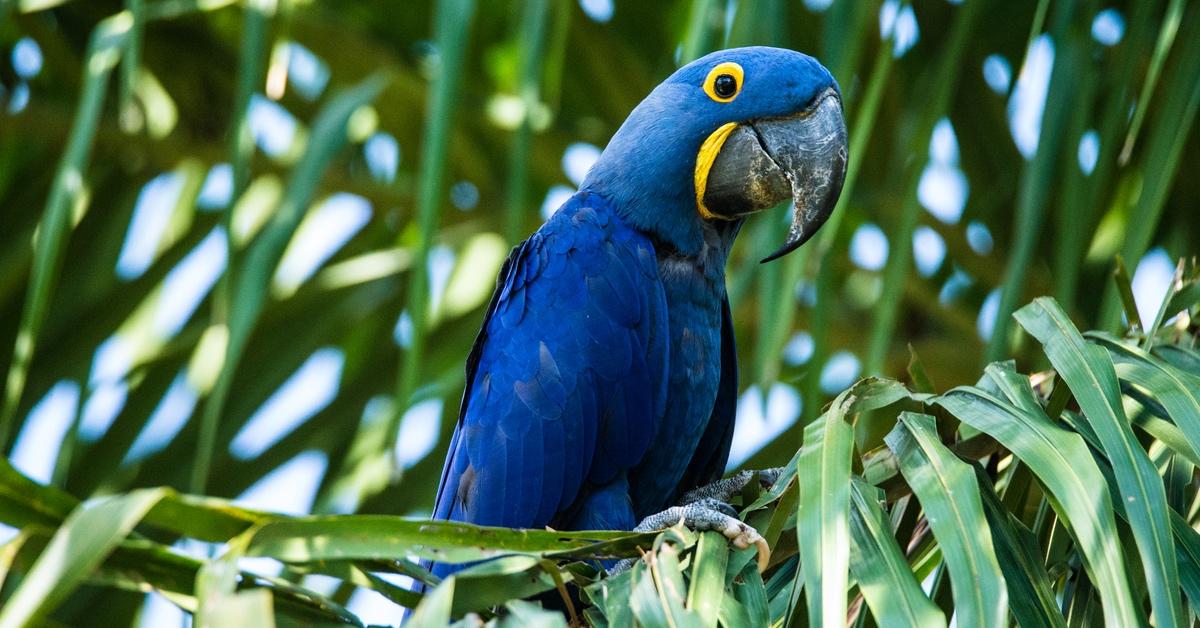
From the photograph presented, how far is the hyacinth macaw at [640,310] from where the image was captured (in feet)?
8.10

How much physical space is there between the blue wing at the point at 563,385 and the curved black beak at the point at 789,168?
8.3 inches

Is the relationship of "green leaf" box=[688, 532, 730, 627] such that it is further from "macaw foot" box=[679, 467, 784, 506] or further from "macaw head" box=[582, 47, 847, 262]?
"macaw head" box=[582, 47, 847, 262]

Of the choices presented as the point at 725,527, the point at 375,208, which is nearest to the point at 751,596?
the point at 725,527

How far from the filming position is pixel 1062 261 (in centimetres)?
300

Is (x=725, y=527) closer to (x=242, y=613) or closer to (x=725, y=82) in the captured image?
(x=242, y=613)

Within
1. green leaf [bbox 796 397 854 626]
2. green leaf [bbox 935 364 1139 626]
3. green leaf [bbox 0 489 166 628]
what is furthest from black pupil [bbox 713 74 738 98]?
green leaf [bbox 0 489 166 628]

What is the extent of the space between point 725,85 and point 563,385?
715mm

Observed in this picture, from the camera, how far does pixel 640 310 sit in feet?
8.39

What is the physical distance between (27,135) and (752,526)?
10.7ft

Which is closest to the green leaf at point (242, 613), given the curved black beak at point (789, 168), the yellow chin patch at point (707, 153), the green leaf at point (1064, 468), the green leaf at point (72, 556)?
the green leaf at point (72, 556)

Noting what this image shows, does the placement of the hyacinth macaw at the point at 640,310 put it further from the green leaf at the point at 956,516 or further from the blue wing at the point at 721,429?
the green leaf at the point at 956,516

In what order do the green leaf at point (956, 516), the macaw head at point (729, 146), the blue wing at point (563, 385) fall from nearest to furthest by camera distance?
the green leaf at point (956, 516), the blue wing at point (563, 385), the macaw head at point (729, 146)

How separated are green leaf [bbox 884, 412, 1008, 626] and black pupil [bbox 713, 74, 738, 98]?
1120 millimetres

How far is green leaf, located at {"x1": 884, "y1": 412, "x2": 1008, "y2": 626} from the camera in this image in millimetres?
1321
